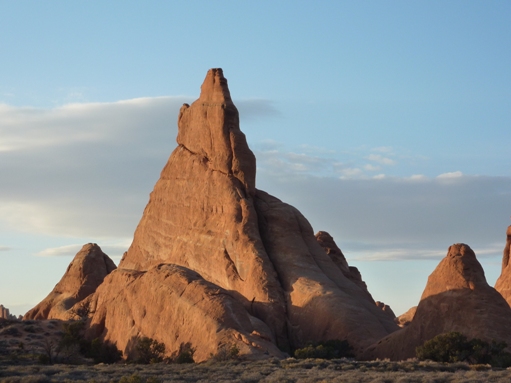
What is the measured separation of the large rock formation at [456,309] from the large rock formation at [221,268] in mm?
5511

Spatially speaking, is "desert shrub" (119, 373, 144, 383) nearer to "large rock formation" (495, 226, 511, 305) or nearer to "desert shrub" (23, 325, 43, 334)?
Answer: "desert shrub" (23, 325, 43, 334)

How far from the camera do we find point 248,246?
69125mm

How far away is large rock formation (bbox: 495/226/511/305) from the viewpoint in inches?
3479

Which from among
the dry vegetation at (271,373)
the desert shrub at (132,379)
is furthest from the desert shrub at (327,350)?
the desert shrub at (132,379)

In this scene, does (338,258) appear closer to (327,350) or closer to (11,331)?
(327,350)

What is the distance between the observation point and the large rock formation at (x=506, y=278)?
88.4 meters

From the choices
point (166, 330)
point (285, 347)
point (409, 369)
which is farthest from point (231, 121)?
point (409, 369)

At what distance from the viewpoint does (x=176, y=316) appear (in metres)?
53.5

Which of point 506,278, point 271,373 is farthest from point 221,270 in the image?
point 506,278

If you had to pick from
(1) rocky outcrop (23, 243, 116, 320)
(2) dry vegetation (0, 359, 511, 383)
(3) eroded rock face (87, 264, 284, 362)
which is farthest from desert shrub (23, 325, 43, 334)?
(2) dry vegetation (0, 359, 511, 383)

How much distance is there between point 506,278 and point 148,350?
165ft

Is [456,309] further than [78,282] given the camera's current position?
No

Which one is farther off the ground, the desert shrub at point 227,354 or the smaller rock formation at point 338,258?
the smaller rock formation at point 338,258

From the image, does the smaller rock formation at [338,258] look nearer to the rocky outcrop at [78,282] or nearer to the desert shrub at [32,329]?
the rocky outcrop at [78,282]
